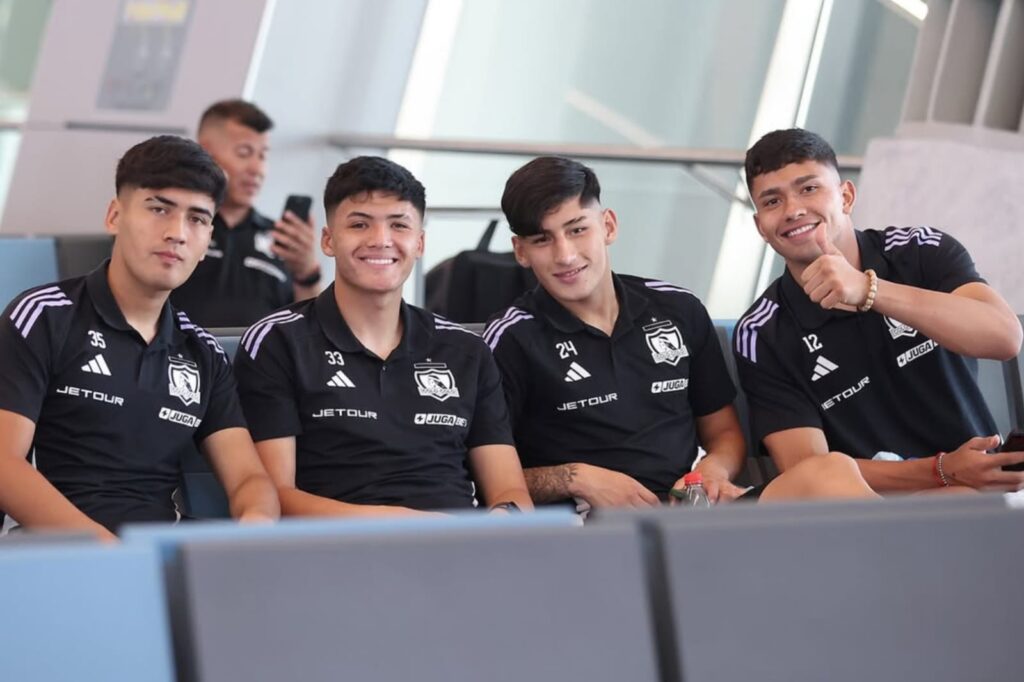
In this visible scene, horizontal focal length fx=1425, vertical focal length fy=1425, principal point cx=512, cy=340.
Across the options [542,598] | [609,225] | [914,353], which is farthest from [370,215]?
[542,598]

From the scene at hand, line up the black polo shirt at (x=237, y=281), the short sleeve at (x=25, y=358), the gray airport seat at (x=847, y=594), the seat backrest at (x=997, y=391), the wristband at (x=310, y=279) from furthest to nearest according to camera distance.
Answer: the wristband at (x=310, y=279)
the black polo shirt at (x=237, y=281)
the seat backrest at (x=997, y=391)
the short sleeve at (x=25, y=358)
the gray airport seat at (x=847, y=594)

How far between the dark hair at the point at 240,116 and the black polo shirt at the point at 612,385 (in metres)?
2.06

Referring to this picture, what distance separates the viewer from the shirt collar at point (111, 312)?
2854 millimetres

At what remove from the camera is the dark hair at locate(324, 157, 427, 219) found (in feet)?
10.3

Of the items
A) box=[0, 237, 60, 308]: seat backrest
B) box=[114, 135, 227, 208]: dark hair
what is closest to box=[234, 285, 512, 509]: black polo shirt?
box=[114, 135, 227, 208]: dark hair

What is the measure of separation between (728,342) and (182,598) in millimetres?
2300

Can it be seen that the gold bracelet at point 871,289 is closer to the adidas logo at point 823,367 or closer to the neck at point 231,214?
the adidas logo at point 823,367

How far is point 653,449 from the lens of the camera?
3219mm

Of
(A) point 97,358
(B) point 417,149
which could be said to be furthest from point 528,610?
(B) point 417,149

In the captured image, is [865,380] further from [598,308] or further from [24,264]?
[24,264]

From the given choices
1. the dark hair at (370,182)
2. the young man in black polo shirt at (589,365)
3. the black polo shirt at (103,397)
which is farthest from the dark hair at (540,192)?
the black polo shirt at (103,397)

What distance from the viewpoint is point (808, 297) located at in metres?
3.29

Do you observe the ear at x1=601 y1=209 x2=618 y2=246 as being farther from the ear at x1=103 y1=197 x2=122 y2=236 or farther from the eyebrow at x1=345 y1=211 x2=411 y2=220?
the ear at x1=103 y1=197 x2=122 y2=236

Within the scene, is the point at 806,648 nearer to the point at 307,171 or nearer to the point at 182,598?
the point at 182,598
